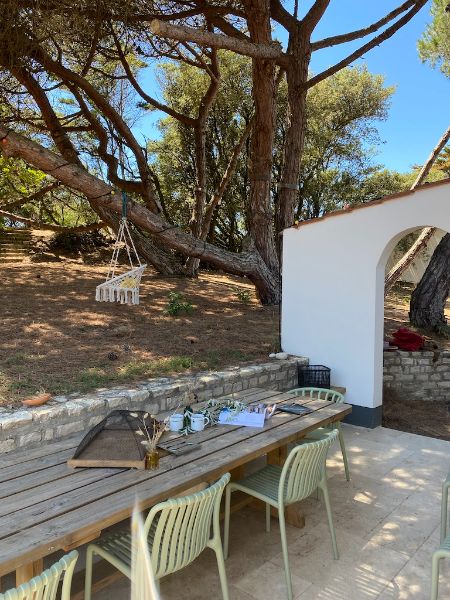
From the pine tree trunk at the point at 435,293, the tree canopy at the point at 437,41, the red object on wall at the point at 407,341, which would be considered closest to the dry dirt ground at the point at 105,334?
the red object on wall at the point at 407,341

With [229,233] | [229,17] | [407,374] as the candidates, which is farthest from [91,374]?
[229,233]

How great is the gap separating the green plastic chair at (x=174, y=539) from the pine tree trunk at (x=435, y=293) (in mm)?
6705

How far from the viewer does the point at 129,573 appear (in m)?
2.00

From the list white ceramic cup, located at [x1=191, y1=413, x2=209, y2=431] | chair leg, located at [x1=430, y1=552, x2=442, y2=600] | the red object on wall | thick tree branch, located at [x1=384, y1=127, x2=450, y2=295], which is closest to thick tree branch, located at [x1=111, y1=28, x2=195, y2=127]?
thick tree branch, located at [x1=384, y1=127, x2=450, y2=295]

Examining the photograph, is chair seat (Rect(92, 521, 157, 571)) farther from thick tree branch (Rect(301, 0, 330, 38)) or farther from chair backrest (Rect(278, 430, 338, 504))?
thick tree branch (Rect(301, 0, 330, 38))

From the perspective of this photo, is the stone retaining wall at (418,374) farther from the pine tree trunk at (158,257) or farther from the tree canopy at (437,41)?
the tree canopy at (437,41)

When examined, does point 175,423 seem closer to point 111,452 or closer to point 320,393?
point 111,452

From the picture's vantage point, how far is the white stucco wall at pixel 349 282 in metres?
4.84

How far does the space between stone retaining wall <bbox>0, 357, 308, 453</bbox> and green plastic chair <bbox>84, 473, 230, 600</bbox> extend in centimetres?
122

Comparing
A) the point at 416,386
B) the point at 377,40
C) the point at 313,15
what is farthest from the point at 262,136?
the point at 416,386

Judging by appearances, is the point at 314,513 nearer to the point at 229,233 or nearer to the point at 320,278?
the point at 320,278

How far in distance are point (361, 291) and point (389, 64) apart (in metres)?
13.0

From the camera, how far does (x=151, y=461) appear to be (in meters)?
2.28

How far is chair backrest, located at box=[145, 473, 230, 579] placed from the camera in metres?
1.94
